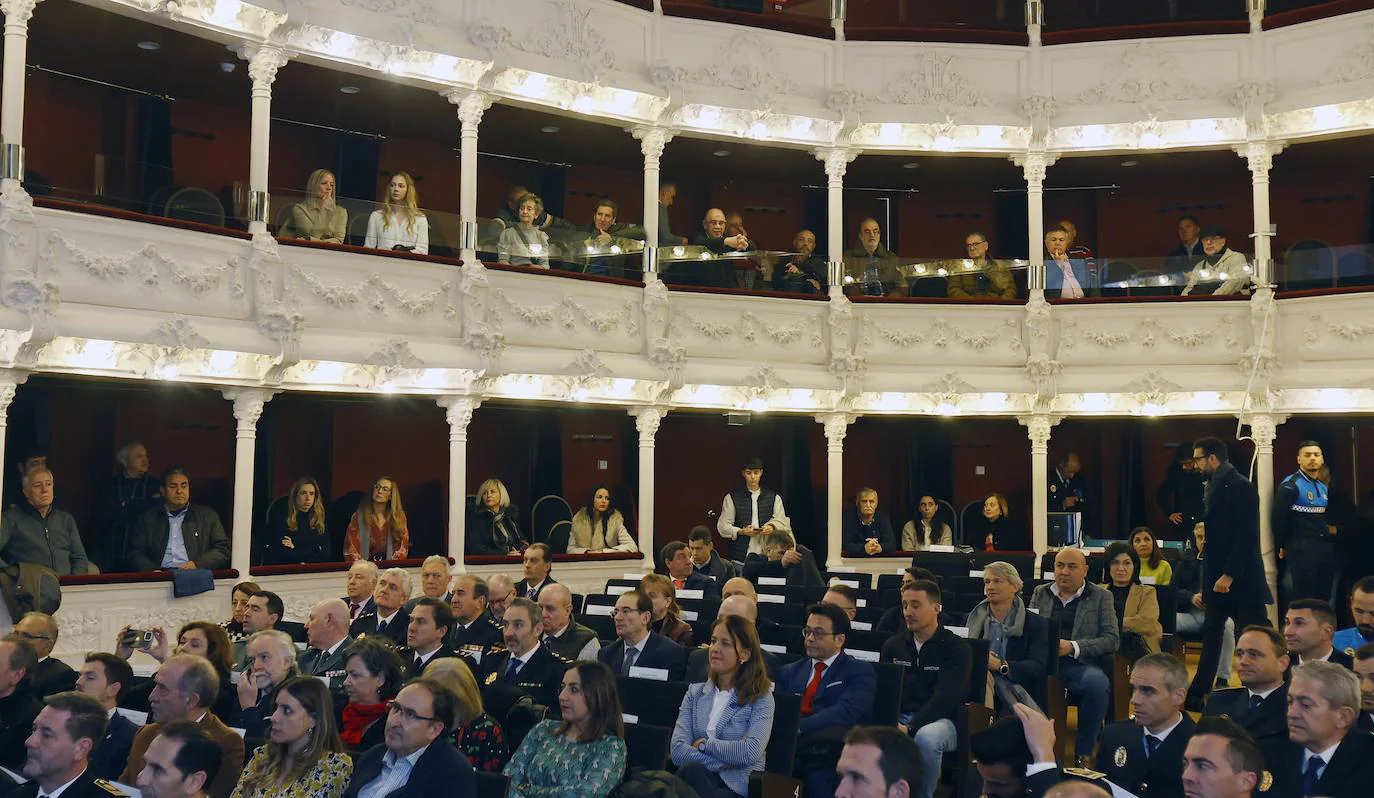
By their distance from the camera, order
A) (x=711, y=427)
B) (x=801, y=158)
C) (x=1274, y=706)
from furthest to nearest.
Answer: (x=711, y=427)
(x=801, y=158)
(x=1274, y=706)

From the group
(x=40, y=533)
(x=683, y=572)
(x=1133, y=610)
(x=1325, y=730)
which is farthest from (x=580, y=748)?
(x=40, y=533)

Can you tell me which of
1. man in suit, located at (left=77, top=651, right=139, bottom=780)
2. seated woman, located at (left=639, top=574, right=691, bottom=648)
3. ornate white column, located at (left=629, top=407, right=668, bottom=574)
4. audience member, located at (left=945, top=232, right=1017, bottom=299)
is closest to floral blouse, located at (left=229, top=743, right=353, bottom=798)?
man in suit, located at (left=77, top=651, right=139, bottom=780)

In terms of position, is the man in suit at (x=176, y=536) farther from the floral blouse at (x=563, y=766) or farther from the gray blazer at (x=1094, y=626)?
the gray blazer at (x=1094, y=626)

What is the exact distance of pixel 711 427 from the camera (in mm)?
15359

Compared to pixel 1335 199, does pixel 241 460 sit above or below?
below

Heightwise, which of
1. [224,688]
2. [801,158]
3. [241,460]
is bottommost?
[224,688]

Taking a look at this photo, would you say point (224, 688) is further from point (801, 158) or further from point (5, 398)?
point (801, 158)

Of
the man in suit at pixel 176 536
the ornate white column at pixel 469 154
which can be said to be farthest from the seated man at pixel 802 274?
the man in suit at pixel 176 536

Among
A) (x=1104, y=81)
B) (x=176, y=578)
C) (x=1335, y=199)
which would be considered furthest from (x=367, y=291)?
(x=1335, y=199)

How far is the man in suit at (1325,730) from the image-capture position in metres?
4.20

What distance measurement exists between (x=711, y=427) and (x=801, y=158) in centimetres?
319

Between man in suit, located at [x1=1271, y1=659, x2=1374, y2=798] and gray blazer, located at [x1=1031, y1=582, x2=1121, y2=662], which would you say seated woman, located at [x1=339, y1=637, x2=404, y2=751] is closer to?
man in suit, located at [x1=1271, y1=659, x2=1374, y2=798]

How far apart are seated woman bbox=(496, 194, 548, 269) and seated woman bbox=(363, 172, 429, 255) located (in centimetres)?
73

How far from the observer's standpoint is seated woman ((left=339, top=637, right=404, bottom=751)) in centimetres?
533
